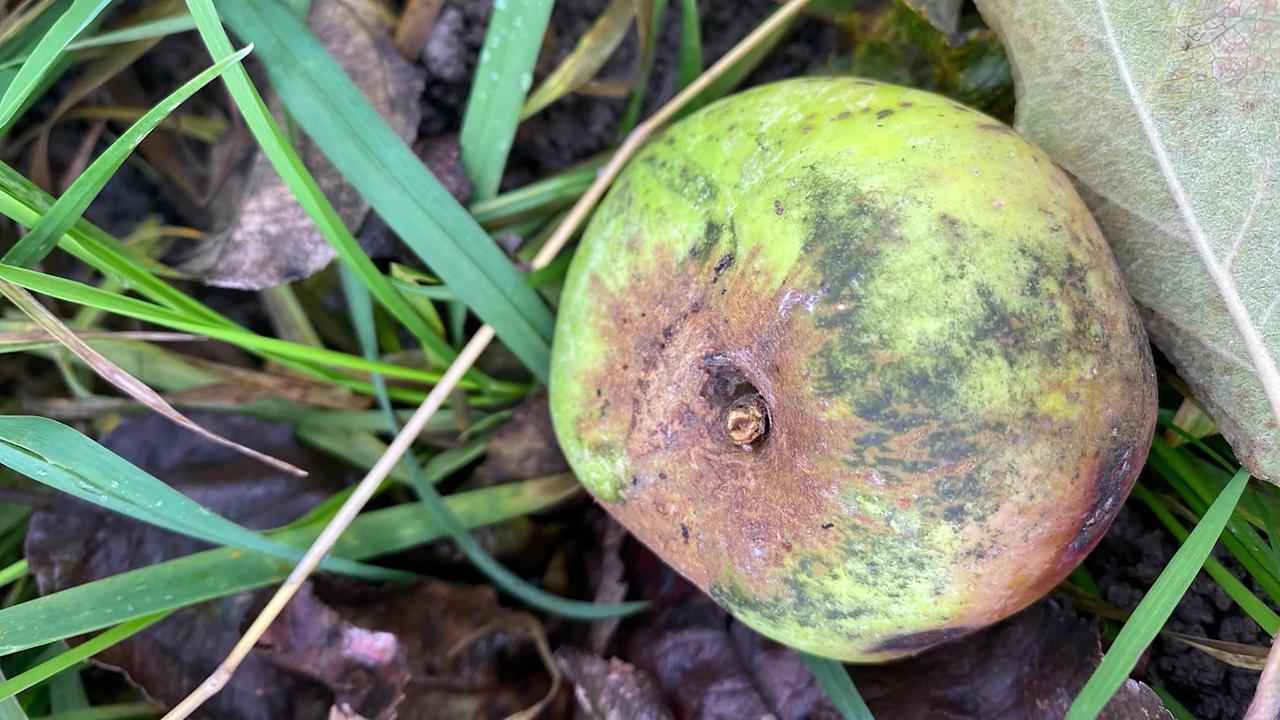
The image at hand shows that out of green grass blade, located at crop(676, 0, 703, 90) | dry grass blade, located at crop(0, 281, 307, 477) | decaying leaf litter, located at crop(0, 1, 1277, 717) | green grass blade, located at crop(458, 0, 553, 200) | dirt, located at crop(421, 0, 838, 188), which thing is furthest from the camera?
dirt, located at crop(421, 0, 838, 188)

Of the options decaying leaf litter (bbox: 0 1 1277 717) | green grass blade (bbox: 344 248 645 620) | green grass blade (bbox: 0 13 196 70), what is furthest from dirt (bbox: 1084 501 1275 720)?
green grass blade (bbox: 0 13 196 70)

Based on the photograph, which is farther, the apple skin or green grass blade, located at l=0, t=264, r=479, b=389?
green grass blade, located at l=0, t=264, r=479, b=389

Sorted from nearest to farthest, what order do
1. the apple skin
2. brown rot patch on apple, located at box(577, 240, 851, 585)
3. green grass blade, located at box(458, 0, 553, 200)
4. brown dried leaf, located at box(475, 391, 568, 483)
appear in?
the apple skin, brown rot patch on apple, located at box(577, 240, 851, 585), green grass blade, located at box(458, 0, 553, 200), brown dried leaf, located at box(475, 391, 568, 483)

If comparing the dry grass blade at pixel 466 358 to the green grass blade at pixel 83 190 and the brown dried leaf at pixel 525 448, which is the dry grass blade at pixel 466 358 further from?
the green grass blade at pixel 83 190

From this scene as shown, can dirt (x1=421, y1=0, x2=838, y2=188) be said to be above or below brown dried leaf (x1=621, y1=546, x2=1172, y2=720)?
above

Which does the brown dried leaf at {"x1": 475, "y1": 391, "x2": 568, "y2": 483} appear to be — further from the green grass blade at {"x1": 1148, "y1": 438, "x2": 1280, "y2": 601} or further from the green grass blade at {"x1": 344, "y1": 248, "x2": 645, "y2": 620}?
the green grass blade at {"x1": 1148, "y1": 438, "x2": 1280, "y2": 601}

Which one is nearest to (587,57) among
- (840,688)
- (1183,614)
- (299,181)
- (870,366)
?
(299,181)

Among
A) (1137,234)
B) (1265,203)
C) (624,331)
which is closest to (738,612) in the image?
(624,331)
